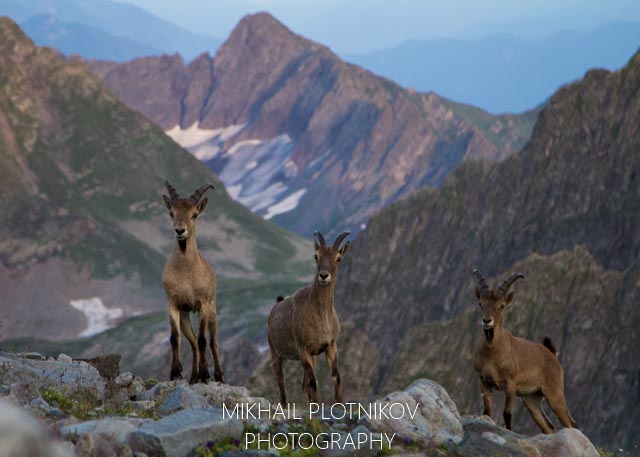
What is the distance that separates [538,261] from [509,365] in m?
60.5

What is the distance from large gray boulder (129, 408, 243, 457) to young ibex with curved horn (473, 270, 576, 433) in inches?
305

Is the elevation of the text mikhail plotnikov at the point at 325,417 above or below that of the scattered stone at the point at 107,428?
below

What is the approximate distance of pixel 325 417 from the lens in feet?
49.1

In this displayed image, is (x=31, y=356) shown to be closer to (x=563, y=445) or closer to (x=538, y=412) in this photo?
(x=538, y=412)

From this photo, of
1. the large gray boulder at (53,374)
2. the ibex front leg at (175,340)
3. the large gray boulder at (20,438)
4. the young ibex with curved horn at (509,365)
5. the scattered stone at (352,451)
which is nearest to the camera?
the large gray boulder at (20,438)

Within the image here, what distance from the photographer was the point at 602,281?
237ft

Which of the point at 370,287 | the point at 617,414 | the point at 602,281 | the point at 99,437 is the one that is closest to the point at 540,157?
the point at 370,287

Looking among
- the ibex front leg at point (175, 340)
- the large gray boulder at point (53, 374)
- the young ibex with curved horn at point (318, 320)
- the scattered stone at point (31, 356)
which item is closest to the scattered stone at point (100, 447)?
the large gray boulder at point (53, 374)

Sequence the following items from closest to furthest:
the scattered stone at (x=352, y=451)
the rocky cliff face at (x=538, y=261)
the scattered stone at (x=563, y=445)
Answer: the scattered stone at (x=352, y=451) → the scattered stone at (x=563, y=445) → the rocky cliff face at (x=538, y=261)

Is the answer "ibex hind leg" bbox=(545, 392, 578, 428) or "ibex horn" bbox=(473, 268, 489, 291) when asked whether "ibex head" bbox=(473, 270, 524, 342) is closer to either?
"ibex horn" bbox=(473, 268, 489, 291)

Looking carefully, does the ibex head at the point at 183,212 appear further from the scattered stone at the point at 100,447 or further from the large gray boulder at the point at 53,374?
the scattered stone at the point at 100,447

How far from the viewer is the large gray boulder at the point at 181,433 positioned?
12.5 meters

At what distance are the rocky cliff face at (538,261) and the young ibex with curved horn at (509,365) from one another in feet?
104

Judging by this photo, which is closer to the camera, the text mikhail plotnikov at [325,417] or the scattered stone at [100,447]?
the scattered stone at [100,447]
